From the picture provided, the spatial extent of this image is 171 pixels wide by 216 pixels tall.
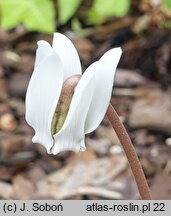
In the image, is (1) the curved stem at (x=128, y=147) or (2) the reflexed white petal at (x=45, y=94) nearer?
(2) the reflexed white petal at (x=45, y=94)

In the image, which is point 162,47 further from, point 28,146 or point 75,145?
point 75,145

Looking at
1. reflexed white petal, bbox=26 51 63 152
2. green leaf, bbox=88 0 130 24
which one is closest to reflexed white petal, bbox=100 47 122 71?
reflexed white petal, bbox=26 51 63 152

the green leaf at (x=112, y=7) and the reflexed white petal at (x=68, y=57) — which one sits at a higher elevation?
the reflexed white petal at (x=68, y=57)

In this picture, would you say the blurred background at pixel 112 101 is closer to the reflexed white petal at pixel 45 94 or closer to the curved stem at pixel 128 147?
the curved stem at pixel 128 147

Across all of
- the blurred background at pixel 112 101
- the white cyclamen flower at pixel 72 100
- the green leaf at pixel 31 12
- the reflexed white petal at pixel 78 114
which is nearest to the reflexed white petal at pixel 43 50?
the white cyclamen flower at pixel 72 100

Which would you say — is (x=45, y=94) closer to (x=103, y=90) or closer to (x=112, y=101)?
(x=103, y=90)

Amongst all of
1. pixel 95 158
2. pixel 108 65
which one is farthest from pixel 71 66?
pixel 95 158

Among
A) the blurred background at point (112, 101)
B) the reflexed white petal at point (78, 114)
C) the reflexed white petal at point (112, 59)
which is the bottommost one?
the blurred background at point (112, 101)
